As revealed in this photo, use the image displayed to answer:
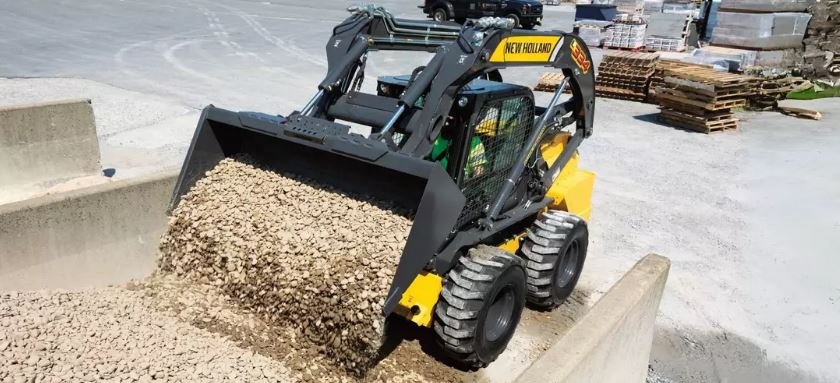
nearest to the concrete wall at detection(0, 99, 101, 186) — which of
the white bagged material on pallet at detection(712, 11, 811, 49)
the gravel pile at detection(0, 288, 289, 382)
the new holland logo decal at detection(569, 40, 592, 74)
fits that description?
the gravel pile at detection(0, 288, 289, 382)

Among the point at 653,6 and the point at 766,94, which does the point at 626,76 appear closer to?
the point at 766,94

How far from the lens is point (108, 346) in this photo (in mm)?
3951

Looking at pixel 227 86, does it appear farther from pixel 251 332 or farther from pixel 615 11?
pixel 615 11

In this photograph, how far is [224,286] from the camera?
4.69m

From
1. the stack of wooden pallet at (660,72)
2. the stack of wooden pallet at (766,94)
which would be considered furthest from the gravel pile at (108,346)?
the stack of wooden pallet at (766,94)

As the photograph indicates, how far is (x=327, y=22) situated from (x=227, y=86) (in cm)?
1135

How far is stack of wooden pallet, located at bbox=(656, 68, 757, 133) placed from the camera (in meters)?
12.2

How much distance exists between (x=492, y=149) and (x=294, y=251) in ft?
5.62

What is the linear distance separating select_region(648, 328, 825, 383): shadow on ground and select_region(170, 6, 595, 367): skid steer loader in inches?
37.4

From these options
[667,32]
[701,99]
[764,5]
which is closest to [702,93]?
[701,99]

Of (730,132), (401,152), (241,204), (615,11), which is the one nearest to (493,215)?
(401,152)

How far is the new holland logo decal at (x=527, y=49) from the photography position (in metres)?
4.66

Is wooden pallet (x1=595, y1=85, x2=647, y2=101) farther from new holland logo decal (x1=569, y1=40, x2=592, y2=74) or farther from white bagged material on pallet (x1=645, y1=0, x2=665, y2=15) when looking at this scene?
new holland logo decal (x1=569, y1=40, x2=592, y2=74)

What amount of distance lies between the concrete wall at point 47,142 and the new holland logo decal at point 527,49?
5459 millimetres
